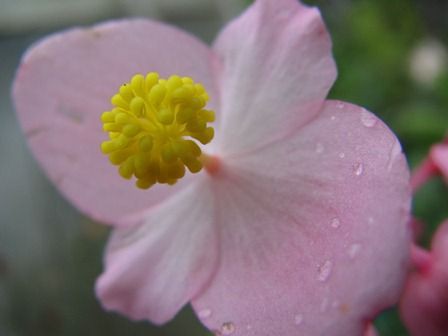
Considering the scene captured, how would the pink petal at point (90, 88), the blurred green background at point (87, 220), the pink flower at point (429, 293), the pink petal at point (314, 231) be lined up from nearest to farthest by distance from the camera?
the pink petal at point (314, 231)
the pink flower at point (429, 293)
the pink petal at point (90, 88)
the blurred green background at point (87, 220)

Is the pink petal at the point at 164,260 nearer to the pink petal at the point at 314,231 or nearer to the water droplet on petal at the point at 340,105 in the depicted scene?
the pink petal at the point at 314,231

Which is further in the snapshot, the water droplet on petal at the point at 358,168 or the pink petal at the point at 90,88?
the pink petal at the point at 90,88

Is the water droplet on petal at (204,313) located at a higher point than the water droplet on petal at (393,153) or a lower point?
lower

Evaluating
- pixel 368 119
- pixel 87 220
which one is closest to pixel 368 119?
pixel 368 119

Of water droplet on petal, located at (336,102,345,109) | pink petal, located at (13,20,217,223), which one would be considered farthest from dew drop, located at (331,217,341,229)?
pink petal, located at (13,20,217,223)

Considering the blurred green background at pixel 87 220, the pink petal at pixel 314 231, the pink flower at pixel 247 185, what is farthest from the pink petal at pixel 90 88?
the blurred green background at pixel 87 220

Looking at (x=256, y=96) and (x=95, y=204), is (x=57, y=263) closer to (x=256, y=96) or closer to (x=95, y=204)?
(x=95, y=204)

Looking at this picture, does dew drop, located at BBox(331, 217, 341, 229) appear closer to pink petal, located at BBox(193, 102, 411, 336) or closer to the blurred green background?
pink petal, located at BBox(193, 102, 411, 336)

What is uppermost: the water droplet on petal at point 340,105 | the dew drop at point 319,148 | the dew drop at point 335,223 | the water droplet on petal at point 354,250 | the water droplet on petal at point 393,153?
the water droplet on petal at point 393,153
